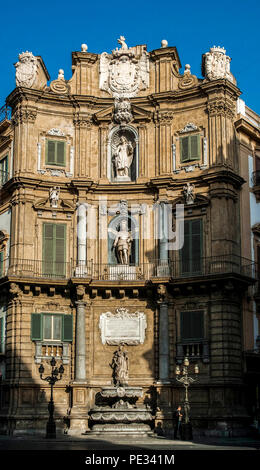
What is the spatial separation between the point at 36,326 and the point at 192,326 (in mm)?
7973

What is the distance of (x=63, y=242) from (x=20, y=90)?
858 cm

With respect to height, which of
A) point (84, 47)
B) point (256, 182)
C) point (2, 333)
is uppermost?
point (84, 47)

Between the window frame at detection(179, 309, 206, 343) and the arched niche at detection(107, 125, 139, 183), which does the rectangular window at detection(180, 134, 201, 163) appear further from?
the window frame at detection(179, 309, 206, 343)

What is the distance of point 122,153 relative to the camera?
42594mm

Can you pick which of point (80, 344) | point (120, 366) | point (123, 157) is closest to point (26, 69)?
point (123, 157)

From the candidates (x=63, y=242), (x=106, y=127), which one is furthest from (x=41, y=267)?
(x=106, y=127)

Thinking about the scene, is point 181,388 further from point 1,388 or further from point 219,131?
point 219,131

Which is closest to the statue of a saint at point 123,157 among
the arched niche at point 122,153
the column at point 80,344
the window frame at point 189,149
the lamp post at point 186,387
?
the arched niche at point 122,153

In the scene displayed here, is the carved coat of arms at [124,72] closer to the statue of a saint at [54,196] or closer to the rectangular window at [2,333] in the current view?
the statue of a saint at [54,196]

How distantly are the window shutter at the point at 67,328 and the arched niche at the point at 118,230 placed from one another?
3.83 meters

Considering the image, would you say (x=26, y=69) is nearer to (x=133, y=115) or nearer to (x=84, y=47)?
(x=84, y=47)

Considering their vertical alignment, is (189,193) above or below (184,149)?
below

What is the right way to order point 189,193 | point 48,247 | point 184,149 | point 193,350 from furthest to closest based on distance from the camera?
point 184,149, point 48,247, point 189,193, point 193,350

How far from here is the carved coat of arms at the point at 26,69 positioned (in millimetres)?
42031
